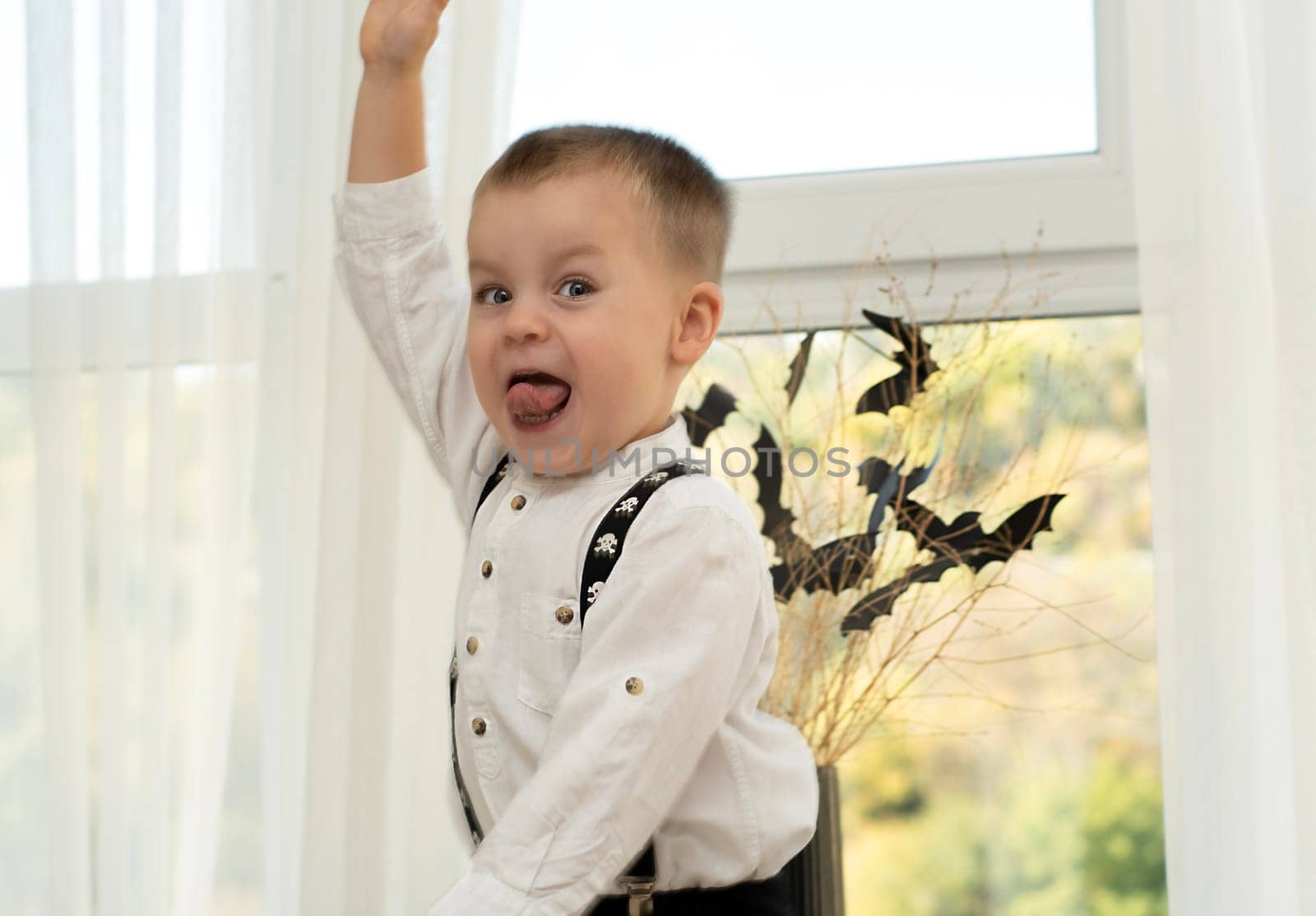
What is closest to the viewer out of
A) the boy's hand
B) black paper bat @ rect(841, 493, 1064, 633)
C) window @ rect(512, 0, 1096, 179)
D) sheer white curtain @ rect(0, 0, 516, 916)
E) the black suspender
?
the black suspender

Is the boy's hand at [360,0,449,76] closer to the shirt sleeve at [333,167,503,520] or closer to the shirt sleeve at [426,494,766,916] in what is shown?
the shirt sleeve at [333,167,503,520]

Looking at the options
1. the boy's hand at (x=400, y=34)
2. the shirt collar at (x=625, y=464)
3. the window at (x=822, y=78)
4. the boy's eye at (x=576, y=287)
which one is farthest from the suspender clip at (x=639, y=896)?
the window at (x=822, y=78)

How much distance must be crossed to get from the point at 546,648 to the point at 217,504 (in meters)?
0.68

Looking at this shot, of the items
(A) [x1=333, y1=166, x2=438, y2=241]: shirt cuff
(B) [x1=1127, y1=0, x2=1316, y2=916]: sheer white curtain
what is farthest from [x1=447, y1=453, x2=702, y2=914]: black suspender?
(B) [x1=1127, y1=0, x2=1316, y2=916]: sheer white curtain

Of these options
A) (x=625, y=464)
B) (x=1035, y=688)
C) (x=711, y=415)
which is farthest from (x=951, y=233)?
(x=625, y=464)

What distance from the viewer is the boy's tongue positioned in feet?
2.78

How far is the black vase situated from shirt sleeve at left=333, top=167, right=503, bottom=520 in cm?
45

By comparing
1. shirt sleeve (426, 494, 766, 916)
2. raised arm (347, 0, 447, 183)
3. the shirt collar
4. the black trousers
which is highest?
raised arm (347, 0, 447, 183)

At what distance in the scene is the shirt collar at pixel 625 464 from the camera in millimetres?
889

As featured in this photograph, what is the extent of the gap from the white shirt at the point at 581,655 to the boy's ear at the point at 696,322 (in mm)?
65

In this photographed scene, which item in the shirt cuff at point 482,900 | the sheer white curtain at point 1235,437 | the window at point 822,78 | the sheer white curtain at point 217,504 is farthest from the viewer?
the window at point 822,78

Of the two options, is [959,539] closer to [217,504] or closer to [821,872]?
[821,872]

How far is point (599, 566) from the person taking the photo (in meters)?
0.83

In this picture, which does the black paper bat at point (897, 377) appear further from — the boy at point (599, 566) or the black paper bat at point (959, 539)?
the boy at point (599, 566)
